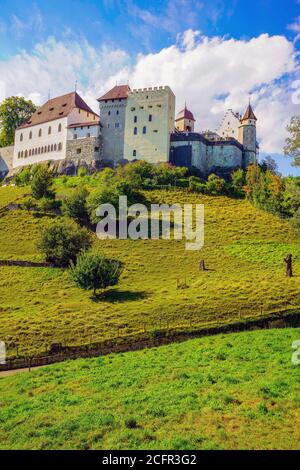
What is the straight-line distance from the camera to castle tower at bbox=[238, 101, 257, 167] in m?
82.5

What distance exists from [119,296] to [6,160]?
68.7 meters

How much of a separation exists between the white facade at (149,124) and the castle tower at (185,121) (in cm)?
899

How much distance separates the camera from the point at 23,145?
306ft

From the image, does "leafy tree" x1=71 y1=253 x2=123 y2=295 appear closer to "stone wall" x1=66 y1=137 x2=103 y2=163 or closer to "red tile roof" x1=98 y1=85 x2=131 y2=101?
"stone wall" x1=66 y1=137 x2=103 y2=163

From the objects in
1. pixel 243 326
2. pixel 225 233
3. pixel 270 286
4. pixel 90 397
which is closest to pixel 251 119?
pixel 225 233

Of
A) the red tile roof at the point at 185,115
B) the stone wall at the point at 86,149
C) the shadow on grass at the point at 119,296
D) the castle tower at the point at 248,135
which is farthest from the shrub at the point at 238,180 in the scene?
the shadow on grass at the point at 119,296

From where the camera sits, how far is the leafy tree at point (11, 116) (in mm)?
105375

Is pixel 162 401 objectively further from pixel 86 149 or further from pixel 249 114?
pixel 249 114

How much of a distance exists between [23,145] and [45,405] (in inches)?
3220

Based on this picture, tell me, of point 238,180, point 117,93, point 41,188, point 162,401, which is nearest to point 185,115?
point 117,93

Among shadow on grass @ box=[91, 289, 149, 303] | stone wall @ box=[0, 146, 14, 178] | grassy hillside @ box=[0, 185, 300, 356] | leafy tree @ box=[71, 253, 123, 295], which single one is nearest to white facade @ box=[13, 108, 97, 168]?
stone wall @ box=[0, 146, 14, 178]

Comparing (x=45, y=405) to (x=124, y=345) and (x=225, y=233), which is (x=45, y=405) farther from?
(x=225, y=233)

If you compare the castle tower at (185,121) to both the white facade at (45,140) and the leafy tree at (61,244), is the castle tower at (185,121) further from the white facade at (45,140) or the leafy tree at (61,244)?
the leafy tree at (61,244)

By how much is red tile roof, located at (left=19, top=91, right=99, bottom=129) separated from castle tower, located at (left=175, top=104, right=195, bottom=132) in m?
15.8
